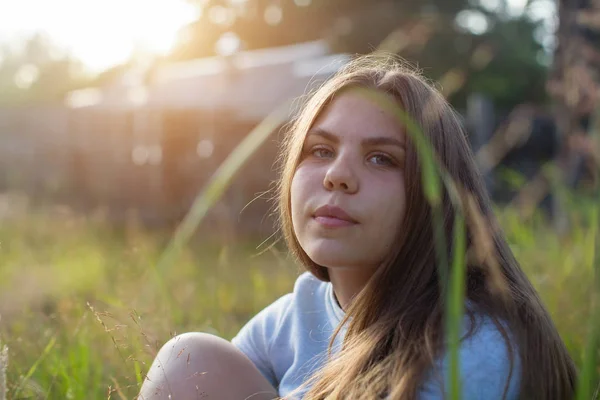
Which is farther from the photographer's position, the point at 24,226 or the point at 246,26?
the point at 246,26

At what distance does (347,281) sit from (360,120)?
1.33 feet

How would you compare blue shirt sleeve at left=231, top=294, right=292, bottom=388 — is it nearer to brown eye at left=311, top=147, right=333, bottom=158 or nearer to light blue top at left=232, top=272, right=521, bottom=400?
light blue top at left=232, top=272, right=521, bottom=400

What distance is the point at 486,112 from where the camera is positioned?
856cm

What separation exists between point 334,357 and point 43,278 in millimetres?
2617

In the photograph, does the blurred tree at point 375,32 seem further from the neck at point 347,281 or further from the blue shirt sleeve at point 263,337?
the neck at point 347,281

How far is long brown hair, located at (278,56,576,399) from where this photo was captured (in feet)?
4.25

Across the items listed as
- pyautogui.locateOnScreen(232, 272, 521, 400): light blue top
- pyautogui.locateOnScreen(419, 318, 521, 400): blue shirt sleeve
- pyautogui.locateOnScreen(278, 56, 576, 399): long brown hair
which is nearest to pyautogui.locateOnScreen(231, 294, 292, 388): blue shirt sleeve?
pyautogui.locateOnScreen(232, 272, 521, 400): light blue top

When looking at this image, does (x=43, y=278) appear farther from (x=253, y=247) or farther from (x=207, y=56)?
(x=207, y=56)

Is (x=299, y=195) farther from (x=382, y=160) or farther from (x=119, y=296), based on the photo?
(x=119, y=296)

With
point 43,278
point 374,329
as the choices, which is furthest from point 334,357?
point 43,278

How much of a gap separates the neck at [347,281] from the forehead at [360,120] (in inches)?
13.0

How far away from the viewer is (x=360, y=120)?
1.57m

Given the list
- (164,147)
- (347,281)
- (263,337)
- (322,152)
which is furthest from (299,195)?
(164,147)

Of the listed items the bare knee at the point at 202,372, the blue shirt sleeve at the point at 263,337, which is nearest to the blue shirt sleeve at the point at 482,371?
the bare knee at the point at 202,372
